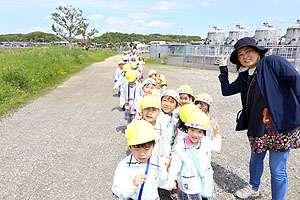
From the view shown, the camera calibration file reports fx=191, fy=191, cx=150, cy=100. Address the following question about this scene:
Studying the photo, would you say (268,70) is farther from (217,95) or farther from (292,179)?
(217,95)

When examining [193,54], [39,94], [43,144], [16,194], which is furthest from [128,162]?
[193,54]

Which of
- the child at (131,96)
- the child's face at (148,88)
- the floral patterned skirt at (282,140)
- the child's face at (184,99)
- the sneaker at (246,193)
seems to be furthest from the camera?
the child at (131,96)

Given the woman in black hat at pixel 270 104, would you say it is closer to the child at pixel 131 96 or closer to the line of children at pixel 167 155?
the line of children at pixel 167 155

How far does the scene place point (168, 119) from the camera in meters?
2.88

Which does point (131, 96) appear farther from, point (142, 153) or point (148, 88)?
point (142, 153)

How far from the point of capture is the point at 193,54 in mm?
22859

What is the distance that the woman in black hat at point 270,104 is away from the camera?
199cm

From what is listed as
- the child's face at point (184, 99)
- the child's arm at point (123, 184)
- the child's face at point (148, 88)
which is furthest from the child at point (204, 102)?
the child's arm at point (123, 184)

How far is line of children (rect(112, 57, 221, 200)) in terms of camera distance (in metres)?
1.65

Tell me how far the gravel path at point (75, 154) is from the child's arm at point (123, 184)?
4.65ft

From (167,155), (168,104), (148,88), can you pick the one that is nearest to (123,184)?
(167,155)

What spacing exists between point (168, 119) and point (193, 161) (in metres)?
0.91

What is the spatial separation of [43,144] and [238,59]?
437 centimetres

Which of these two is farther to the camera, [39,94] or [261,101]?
[39,94]
